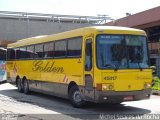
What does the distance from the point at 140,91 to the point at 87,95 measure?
181 centimetres

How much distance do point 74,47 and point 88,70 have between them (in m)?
1.76

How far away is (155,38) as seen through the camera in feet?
133

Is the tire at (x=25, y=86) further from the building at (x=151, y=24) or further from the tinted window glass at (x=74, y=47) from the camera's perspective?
the building at (x=151, y=24)

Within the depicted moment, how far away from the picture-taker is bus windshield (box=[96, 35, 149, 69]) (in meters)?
14.0

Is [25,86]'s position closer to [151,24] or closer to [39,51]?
[39,51]

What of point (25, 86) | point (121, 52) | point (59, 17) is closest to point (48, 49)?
point (25, 86)

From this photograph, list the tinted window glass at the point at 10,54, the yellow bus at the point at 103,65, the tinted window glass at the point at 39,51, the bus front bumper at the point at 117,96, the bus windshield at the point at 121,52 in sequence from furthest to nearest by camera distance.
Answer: the tinted window glass at the point at 10,54
the tinted window glass at the point at 39,51
the bus windshield at the point at 121,52
the yellow bus at the point at 103,65
the bus front bumper at the point at 117,96

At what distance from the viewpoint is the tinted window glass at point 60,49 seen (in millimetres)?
16922

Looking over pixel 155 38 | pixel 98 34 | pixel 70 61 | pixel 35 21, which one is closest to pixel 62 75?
pixel 70 61

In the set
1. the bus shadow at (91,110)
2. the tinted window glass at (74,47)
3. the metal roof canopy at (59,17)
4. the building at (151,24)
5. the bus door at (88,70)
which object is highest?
the metal roof canopy at (59,17)

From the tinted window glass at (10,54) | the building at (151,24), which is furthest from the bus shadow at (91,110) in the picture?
the building at (151,24)

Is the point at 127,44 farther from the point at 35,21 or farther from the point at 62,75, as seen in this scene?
the point at 35,21

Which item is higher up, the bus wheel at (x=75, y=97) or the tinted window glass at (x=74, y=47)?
the tinted window glass at (x=74, y=47)

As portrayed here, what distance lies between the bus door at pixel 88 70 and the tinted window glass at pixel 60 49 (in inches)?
88.3
